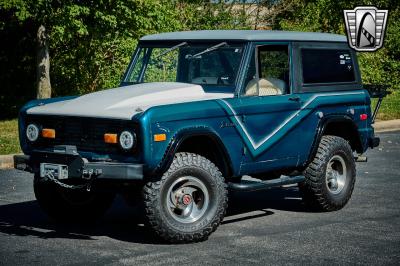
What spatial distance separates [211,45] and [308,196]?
74.8 inches

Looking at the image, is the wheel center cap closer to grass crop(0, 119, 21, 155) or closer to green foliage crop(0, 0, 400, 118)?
grass crop(0, 119, 21, 155)

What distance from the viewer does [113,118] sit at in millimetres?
7922

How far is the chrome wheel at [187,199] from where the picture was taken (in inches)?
320

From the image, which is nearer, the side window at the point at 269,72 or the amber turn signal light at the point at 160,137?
the amber turn signal light at the point at 160,137

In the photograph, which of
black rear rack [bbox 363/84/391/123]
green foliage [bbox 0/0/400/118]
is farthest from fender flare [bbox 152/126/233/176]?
green foliage [bbox 0/0/400/118]

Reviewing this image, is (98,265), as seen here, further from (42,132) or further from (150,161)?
(42,132)

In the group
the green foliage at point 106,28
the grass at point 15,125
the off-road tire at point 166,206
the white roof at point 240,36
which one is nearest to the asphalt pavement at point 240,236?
the off-road tire at point 166,206

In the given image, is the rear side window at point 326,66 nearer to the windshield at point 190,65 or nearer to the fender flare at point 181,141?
the windshield at point 190,65

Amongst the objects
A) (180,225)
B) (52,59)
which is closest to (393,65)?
(52,59)

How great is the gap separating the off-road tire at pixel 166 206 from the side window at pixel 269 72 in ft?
3.76

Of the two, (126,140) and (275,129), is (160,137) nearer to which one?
(126,140)

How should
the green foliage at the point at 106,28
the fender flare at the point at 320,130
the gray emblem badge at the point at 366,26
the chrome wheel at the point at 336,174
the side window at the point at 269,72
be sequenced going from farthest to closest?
the gray emblem badge at the point at 366,26 < the green foliage at the point at 106,28 < the chrome wheel at the point at 336,174 < the fender flare at the point at 320,130 < the side window at the point at 269,72

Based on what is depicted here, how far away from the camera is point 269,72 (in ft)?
30.9

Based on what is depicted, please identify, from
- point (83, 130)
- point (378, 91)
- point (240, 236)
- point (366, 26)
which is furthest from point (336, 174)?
point (366, 26)
